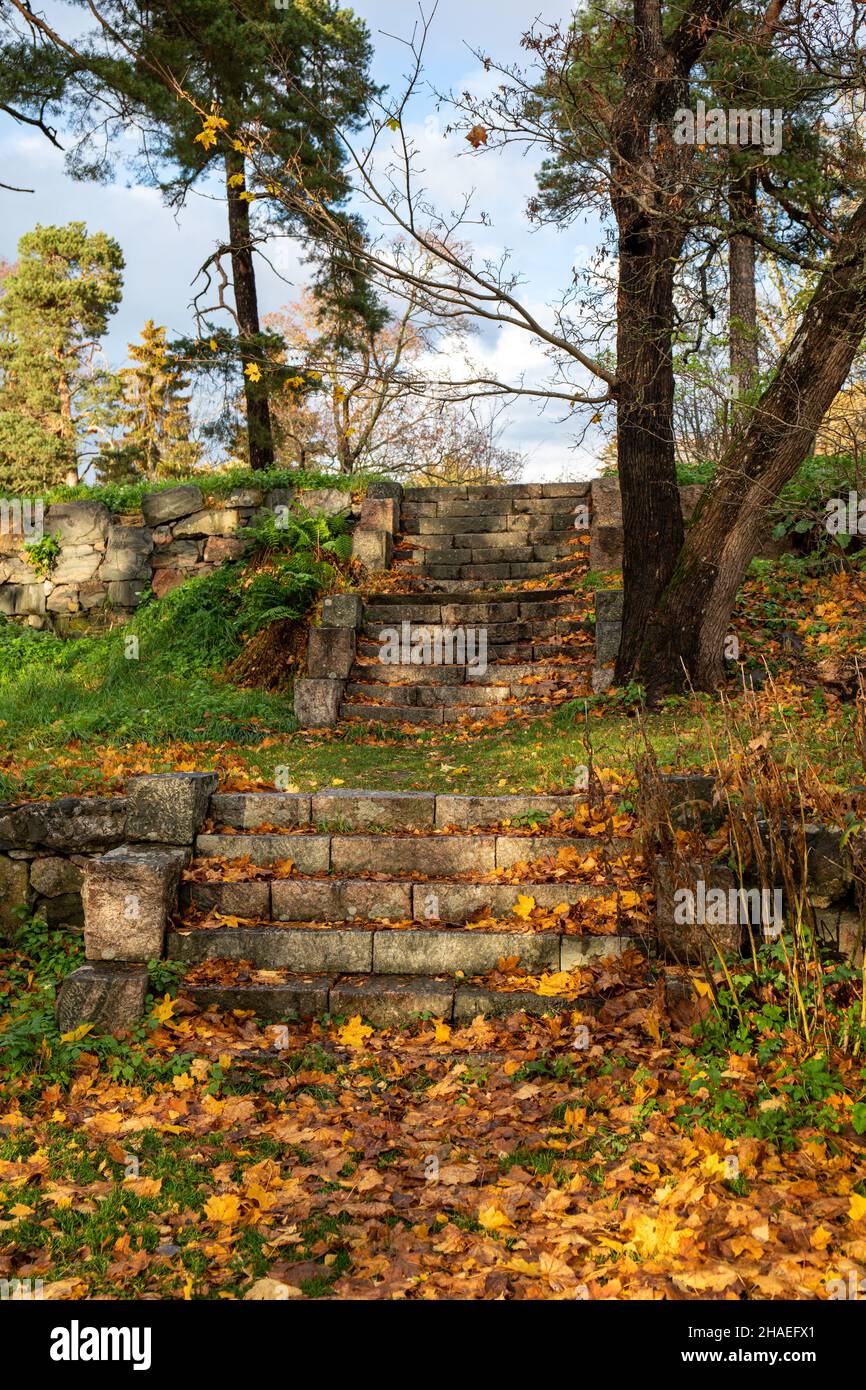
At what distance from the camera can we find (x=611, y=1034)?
4.20m

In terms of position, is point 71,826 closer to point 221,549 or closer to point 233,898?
point 233,898

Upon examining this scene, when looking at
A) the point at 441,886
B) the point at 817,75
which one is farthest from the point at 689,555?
the point at 441,886

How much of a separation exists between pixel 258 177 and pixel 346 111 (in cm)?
840

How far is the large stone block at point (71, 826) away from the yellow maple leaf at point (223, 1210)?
9.34ft

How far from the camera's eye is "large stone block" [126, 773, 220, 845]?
5.50 meters

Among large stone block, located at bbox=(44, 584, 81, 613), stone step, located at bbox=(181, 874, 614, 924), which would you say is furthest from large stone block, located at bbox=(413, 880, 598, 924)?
large stone block, located at bbox=(44, 584, 81, 613)

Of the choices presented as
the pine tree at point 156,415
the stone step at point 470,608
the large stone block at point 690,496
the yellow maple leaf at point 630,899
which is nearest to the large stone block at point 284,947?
the yellow maple leaf at point 630,899

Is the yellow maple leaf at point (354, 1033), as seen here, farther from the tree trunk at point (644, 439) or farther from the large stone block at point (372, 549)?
the large stone block at point (372, 549)

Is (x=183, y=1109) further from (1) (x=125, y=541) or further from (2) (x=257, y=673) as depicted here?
(1) (x=125, y=541)

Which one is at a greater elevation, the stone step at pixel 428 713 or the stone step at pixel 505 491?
the stone step at pixel 505 491

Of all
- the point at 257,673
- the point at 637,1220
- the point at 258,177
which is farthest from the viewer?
the point at 257,673

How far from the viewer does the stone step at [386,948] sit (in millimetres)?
4738

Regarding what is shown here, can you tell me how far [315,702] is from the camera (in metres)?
8.49

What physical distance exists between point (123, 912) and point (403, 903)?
1411mm
